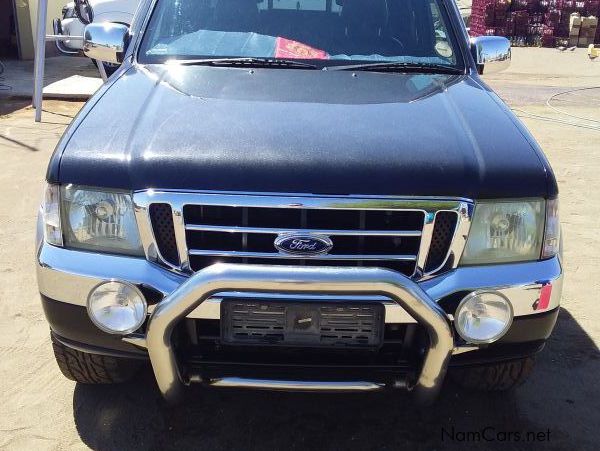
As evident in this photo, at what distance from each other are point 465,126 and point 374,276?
2.89 feet

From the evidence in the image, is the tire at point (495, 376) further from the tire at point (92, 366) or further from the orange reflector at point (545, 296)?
the tire at point (92, 366)

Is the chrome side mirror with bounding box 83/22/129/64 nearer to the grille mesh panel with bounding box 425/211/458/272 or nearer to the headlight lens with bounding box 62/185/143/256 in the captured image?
the headlight lens with bounding box 62/185/143/256

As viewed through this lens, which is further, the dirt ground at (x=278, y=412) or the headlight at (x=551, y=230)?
the dirt ground at (x=278, y=412)

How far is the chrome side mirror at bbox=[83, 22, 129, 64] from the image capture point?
3568 mm

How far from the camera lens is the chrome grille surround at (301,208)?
7.26ft

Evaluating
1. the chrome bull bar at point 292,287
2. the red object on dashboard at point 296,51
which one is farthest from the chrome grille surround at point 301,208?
the red object on dashboard at point 296,51

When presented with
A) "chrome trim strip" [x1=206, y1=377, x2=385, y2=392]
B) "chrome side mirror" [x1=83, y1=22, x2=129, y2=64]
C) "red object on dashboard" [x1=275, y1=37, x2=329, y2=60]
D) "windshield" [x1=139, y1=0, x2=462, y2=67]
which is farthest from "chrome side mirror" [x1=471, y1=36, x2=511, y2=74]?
"chrome trim strip" [x1=206, y1=377, x2=385, y2=392]

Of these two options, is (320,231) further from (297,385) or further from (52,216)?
(52,216)

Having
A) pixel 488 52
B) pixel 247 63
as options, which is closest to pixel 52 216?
pixel 247 63

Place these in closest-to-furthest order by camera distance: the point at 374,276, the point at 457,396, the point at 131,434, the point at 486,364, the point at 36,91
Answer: the point at 374,276
the point at 486,364
the point at 131,434
the point at 457,396
the point at 36,91

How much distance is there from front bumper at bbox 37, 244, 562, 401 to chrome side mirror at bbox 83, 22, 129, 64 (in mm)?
1524

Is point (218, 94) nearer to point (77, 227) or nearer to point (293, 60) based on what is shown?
point (293, 60)

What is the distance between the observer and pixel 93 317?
235 centimetres

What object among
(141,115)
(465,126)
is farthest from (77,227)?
(465,126)
